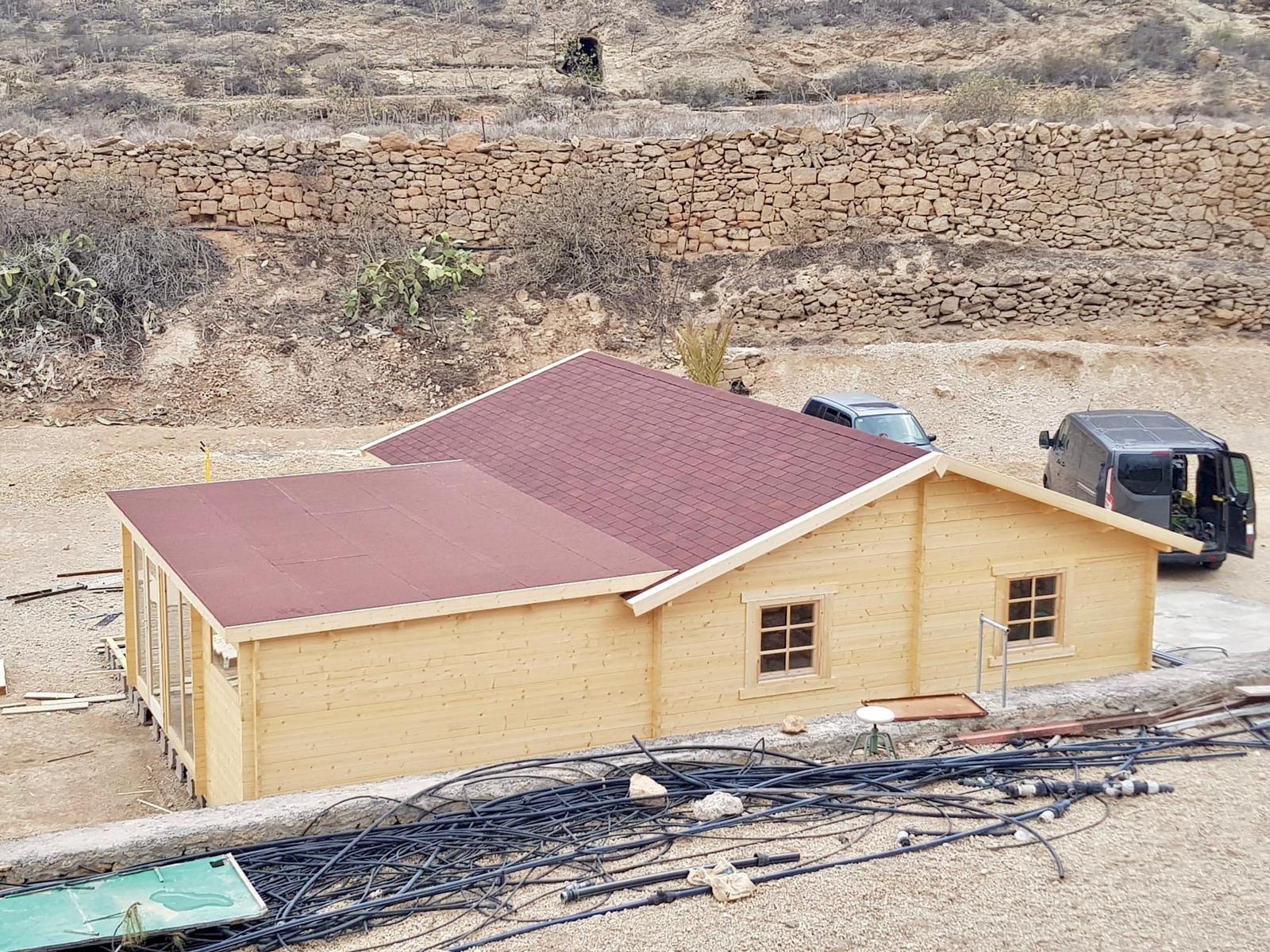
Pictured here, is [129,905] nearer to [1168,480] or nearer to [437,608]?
[437,608]

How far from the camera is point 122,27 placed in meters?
41.5

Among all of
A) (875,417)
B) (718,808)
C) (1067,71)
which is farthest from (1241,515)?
(1067,71)

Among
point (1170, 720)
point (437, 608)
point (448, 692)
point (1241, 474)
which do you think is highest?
point (437, 608)

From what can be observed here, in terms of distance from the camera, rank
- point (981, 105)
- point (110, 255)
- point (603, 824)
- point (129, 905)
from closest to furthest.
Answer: point (129, 905), point (603, 824), point (110, 255), point (981, 105)

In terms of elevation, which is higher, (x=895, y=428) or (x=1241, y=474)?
(x=895, y=428)

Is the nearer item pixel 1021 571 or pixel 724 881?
pixel 724 881

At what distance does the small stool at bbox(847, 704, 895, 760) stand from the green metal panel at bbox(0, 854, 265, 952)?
4298 mm

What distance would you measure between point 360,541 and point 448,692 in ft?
6.75

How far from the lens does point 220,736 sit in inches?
413

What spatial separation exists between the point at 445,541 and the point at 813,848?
4395 millimetres

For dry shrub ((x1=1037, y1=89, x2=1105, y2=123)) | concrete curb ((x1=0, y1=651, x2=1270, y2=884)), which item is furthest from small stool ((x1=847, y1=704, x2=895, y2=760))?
dry shrub ((x1=1037, y1=89, x2=1105, y2=123))

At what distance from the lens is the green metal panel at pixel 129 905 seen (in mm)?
7609

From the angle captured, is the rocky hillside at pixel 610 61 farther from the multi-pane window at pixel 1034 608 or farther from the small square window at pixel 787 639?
the small square window at pixel 787 639

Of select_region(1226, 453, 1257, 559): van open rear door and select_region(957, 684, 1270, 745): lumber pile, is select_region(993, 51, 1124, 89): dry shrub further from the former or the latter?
select_region(957, 684, 1270, 745): lumber pile
